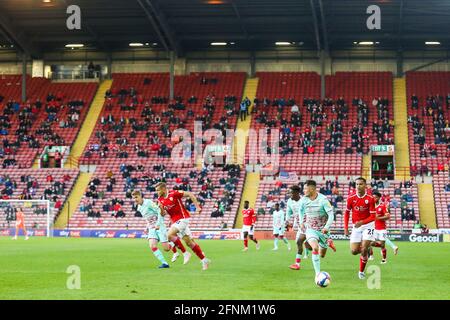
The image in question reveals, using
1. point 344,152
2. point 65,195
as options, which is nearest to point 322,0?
point 344,152

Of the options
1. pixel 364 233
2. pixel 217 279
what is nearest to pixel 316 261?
pixel 364 233

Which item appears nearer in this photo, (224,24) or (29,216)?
(29,216)

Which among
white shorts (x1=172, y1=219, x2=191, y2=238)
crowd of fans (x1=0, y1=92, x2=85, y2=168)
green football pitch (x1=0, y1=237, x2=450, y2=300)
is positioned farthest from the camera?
crowd of fans (x1=0, y1=92, x2=85, y2=168)

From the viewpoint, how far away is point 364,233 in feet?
69.7

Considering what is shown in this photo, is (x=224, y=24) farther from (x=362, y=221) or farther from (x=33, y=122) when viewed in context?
(x=362, y=221)

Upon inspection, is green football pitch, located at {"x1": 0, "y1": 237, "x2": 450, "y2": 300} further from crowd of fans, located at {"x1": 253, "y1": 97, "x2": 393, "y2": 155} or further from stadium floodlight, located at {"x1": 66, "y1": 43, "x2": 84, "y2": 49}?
stadium floodlight, located at {"x1": 66, "y1": 43, "x2": 84, "y2": 49}

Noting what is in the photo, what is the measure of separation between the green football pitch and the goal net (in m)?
24.1

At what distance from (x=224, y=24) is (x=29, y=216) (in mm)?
23159

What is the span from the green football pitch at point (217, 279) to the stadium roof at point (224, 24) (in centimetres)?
3499

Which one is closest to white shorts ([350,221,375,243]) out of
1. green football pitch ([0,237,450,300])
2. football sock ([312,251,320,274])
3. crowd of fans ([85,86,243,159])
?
green football pitch ([0,237,450,300])

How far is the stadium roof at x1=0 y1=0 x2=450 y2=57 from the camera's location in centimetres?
6256
